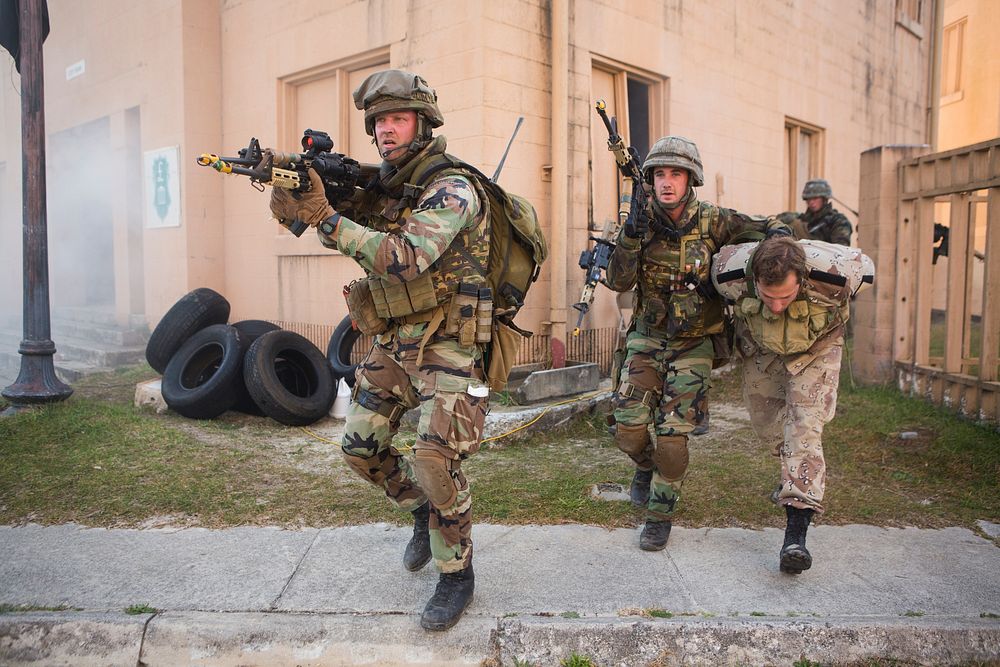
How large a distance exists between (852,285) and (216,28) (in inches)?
336

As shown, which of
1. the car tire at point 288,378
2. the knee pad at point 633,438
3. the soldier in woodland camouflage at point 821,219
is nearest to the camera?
the knee pad at point 633,438

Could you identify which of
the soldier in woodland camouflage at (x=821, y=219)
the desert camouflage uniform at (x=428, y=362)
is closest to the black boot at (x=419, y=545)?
the desert camouflage uniform at (x=428, y=362)

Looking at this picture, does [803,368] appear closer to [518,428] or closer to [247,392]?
[518,428]

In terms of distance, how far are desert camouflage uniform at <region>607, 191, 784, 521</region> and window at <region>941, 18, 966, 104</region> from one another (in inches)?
652

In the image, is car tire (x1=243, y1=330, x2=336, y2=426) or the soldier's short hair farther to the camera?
car tire (x1=243, y1=330, x2=336, y2=426)

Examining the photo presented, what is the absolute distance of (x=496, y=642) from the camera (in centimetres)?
294

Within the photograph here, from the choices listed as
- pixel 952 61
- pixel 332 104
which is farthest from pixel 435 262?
pixel 952 61

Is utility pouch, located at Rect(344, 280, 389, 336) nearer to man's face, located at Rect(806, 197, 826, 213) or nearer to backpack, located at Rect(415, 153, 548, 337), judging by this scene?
backpack, located at Rect(415, 153, 548, 337)

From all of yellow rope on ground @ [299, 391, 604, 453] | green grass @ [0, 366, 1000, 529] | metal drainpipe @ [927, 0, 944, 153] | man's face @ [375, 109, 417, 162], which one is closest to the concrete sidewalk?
green grass @ [0, 366, 1000, 529]

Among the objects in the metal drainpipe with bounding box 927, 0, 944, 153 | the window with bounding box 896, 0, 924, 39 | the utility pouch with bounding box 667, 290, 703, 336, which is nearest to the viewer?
the utility pouch with bounding box 667, 290, 703, 336

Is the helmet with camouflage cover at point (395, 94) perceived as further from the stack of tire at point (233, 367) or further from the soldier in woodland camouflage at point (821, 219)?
the soldier in woodland camouflage at point (821, 219)

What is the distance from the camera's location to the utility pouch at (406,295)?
3.04 meters

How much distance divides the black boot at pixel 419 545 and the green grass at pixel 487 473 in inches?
25.7

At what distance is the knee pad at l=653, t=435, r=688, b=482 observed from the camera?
3.72 m
